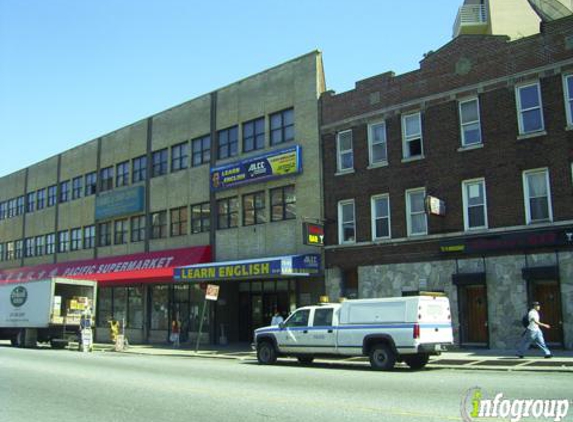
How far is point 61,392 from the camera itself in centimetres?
1254

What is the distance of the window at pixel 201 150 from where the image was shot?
3328 cm

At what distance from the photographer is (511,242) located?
68.8 feet

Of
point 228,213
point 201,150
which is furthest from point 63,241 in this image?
point 228,213

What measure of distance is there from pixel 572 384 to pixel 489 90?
43.0 feet

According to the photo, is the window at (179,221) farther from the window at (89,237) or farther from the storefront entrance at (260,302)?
the window at (89,237)

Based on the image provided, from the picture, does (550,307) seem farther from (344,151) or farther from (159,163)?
(159,163)

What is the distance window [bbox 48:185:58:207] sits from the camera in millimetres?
45781

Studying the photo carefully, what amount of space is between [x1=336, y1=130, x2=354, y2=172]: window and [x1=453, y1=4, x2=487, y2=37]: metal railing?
13.6 metres

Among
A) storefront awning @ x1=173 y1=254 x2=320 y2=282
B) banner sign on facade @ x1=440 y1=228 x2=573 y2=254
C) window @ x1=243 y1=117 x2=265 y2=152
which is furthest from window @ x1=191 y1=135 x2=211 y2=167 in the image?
banner sign on facade @ x1=440 y1=228 x2=573 y2=254

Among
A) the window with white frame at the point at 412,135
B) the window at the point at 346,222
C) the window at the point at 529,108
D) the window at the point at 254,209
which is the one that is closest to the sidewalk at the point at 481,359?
the window at the point at 346,222

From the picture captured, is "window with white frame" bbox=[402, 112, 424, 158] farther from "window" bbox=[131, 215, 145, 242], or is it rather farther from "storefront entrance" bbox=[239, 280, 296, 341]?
"window" bbox=[131, 215, 145, 242]

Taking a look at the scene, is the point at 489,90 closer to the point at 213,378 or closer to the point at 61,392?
the point at 213,378

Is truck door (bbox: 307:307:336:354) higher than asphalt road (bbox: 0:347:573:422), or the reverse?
truck door (bbox: 307:307:336:354)

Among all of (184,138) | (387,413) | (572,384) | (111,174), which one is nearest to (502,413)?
(387,413)
